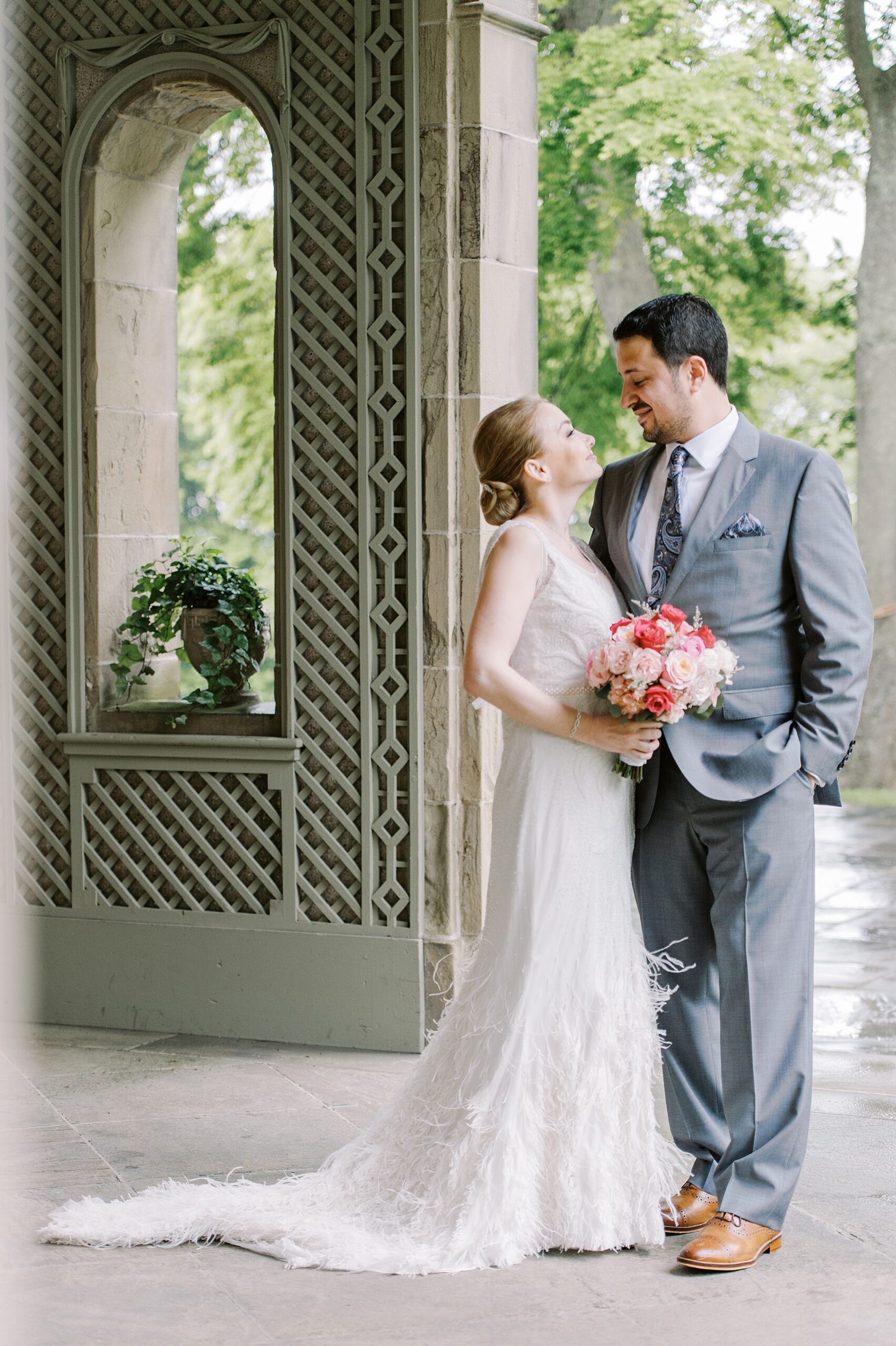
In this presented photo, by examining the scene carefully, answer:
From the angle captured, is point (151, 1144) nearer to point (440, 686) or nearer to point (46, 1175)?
point (46, 1175)

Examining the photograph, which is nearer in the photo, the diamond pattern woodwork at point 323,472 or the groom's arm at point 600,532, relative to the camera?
the groom's arm at point 600,532

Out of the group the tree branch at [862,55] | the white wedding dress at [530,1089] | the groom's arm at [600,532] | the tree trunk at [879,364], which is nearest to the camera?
the white wedding dress at [530,1089]

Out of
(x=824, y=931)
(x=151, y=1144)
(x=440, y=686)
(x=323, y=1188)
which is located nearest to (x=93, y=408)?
(x=440, y=686)

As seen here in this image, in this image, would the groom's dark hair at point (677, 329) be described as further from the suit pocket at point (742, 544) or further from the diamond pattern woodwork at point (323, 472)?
the diamond pattern woodwork at point (323, 472)

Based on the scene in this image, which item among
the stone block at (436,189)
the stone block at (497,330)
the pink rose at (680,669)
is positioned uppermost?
the stone block at (436,189)

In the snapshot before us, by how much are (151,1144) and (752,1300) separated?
177 centimetres

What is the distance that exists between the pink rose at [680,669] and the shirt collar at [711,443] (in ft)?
1.75

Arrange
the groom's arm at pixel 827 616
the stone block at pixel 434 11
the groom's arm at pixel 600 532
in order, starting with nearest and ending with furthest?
the groom's arm at pixel 827 616 → the groom's arm at pixel 600 532 → the stone block at pixel 434 11

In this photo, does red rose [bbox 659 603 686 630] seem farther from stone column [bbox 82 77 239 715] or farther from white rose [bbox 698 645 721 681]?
stone column [bbox 82 77 239 715]

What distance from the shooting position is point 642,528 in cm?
345

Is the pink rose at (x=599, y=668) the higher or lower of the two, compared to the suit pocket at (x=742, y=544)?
lower

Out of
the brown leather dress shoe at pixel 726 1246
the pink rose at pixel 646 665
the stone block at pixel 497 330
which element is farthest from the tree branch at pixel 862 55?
the brown leather dress shoe at pixel 726 1246

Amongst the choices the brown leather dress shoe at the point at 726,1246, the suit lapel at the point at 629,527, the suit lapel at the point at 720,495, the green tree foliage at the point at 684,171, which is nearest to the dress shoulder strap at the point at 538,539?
the suit lapel at the point at 629,527

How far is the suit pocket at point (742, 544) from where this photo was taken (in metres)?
3.20
